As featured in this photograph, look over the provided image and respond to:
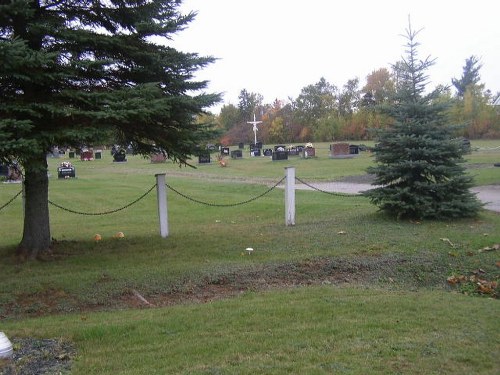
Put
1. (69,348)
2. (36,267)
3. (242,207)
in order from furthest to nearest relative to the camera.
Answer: (242,207) → (36,267) → (69,348)

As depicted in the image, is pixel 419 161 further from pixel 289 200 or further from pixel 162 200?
pixel 162 200

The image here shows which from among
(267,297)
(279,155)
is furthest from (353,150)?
(267,297)

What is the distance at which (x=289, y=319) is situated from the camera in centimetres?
562

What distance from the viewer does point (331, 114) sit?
79.1 m

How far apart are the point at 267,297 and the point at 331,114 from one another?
244 feet

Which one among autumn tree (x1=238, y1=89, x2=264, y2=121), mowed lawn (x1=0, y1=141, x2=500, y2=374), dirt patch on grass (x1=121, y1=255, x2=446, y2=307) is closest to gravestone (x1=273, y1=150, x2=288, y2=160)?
mowed lawn (x1=0, y1=141, x2=500, y2=374)

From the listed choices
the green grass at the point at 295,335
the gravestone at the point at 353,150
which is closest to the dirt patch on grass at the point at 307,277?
the green grass at the point at 295,335

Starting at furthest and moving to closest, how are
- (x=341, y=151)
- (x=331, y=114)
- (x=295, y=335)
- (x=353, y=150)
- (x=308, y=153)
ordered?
(x=331, y=114) < (x=308, y=153) < (x=353, y=150) < (x=341, y=151) < (x=295, y=335)

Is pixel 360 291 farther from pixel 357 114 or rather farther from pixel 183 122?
pixel 357 114

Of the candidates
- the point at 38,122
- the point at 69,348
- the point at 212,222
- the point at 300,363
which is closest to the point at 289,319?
the point at 300,363

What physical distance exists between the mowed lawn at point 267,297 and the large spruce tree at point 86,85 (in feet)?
5.85

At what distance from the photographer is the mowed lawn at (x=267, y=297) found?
4516mm

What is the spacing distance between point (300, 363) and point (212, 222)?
9676 mm

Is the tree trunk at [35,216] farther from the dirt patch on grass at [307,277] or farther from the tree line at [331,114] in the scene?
the tree line at [331,114]
